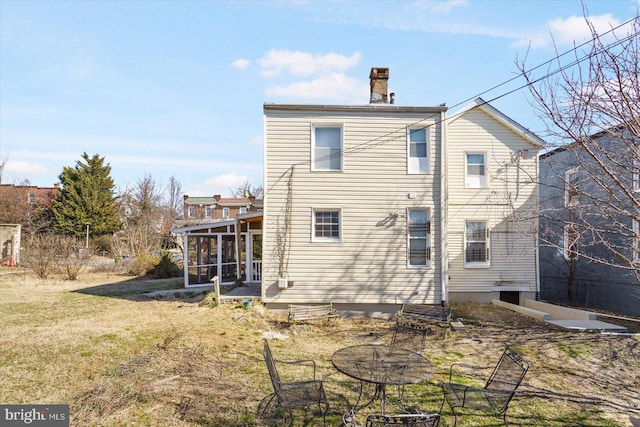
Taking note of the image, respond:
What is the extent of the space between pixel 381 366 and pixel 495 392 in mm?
1575

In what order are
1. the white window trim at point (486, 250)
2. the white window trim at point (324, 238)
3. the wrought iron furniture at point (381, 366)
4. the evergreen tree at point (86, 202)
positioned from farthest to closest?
1. the evergreen tree at point (86, 202)
2. the white window trim at point (486, 250)
3. the white window trim at point (324, 238)
4. the wrought iron furniture at point (381, 366)

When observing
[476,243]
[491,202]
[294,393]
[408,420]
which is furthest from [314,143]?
[408,420]

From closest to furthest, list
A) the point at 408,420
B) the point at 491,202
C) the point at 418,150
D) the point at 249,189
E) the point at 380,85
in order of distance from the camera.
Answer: the point at 408,420 → the point at 418,150 → the point at 380,85 → the point at 491,202 → the point at 249,189

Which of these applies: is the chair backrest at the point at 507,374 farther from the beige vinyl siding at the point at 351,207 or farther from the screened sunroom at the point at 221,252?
the screened sunroom at the point at 221,252

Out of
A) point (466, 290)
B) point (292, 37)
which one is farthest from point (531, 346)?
point (292, 37)

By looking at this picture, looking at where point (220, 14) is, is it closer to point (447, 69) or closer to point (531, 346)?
point (447, 69)

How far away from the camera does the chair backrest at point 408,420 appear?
137 inches

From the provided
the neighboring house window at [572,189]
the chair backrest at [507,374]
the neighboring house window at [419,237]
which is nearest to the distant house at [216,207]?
the neighboring house window at [419,237]

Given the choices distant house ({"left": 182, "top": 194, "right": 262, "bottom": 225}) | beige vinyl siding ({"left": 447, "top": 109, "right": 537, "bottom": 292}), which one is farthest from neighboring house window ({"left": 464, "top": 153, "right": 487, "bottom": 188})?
distant house ({"left": 182, "top": 194, "right": 262, "bottom": 225})

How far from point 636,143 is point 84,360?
9656mm

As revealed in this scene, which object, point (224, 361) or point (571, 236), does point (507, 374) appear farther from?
point (224, 361)

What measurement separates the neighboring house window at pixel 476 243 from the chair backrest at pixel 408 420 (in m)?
11.5

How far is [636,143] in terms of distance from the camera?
451 centimetres

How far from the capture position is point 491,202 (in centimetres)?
1423
